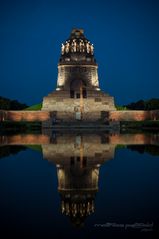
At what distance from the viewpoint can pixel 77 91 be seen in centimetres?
7869

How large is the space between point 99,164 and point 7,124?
52.0 meters

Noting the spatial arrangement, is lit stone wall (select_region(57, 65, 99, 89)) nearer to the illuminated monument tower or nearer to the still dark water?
the illuminated monument tower

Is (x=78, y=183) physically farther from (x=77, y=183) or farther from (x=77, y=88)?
(x=77, y=88)

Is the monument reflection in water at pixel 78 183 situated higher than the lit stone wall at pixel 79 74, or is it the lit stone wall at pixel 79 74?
the lit stone wall at pixel 79 74

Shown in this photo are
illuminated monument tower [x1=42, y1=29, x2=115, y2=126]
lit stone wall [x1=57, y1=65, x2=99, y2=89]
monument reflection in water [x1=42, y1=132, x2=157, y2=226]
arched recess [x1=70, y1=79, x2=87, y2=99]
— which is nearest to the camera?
monument reflection in water [x1=42, y1=132, x2=157, y2=226]

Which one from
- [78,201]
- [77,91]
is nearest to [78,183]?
[78,201]

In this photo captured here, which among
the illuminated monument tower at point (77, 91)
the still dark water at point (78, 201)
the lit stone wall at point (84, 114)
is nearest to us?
the still dark water at point (78, 201)

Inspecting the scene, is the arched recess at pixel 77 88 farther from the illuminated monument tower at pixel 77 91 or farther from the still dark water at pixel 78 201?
the still dark water at pixel 78 201

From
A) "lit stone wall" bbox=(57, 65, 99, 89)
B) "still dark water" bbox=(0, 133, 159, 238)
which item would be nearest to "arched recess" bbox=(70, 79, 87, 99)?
"lit stone wall" bbox=(57, 65, 99, 89)

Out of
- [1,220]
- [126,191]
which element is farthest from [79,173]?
[1,220]

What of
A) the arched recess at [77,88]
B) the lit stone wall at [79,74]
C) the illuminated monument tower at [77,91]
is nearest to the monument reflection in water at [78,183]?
the illuminated monument tower at [77,91]

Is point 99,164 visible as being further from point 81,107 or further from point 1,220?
point 81,107

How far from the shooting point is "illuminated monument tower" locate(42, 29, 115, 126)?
74.1m

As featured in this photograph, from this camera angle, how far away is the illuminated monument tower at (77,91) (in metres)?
74.1
